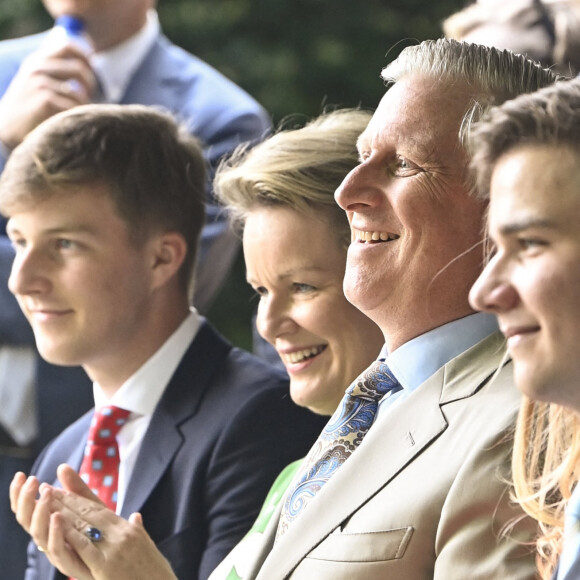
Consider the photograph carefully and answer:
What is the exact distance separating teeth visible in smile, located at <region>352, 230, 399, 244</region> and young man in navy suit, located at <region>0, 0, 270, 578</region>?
860 mm

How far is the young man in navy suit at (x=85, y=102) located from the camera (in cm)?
247

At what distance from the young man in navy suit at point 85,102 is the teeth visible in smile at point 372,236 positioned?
0.86 metres

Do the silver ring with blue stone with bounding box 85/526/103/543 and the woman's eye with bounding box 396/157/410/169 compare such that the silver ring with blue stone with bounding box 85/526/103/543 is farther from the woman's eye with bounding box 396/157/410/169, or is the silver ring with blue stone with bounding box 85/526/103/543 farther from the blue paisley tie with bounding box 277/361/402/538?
the woman's eye with bounding box 396/157/410/169

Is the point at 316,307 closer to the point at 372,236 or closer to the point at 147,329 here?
the point at 372,236

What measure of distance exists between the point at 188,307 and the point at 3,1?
395 cm

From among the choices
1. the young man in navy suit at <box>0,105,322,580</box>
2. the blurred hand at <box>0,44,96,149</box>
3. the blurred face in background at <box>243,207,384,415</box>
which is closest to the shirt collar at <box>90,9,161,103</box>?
the blurred hand at <box>0,44,96,149</box>

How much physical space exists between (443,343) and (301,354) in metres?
0.42

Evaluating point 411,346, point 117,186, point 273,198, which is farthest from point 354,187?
point 117,186

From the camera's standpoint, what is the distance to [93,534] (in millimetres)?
1598

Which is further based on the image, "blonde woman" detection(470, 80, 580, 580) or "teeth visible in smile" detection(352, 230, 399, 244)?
"teeth visible in smile" detection(352, 230, 399, 244)

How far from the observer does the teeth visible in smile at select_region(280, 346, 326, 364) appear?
69.6 inches

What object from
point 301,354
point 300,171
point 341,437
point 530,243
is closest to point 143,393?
point 301,354

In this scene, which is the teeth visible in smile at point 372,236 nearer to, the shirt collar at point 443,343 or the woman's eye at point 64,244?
the shirt collar at point 443,343

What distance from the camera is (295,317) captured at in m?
1.77
